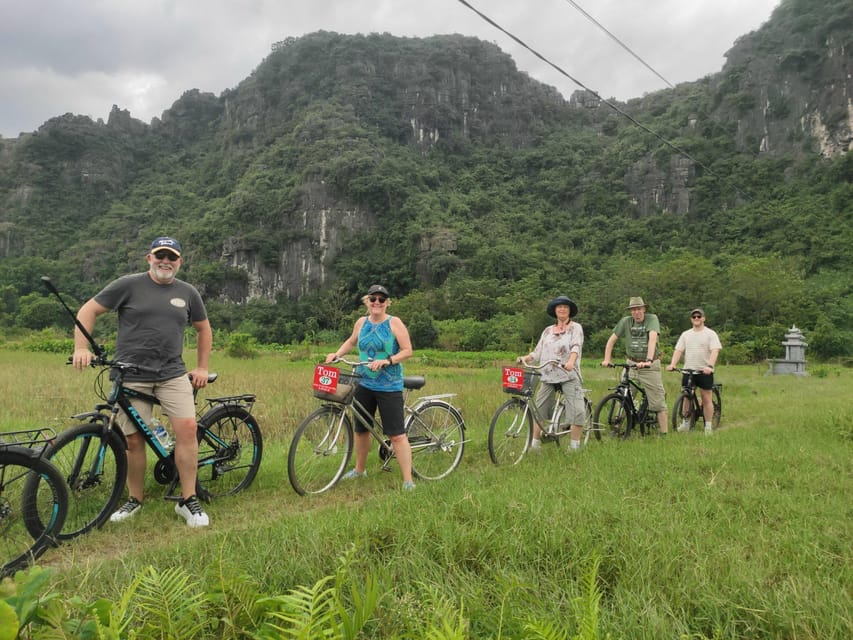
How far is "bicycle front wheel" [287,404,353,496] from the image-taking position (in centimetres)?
369

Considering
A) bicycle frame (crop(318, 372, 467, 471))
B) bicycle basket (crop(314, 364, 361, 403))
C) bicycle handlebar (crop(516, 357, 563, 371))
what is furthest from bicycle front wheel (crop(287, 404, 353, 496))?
bicycle handlebar (crop(516, 357, 563, 371))

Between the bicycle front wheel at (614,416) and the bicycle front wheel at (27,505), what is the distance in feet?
16.6

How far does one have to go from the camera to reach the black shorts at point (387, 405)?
3.90 meters

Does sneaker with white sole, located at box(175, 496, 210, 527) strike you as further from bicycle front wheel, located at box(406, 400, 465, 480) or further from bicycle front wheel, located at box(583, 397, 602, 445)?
bicycle front wheel, located at box(583, 397, 602, 445)

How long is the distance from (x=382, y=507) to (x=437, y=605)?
1.52m

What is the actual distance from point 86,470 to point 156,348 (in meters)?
0.80

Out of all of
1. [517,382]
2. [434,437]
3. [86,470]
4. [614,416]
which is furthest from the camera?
[614,416]

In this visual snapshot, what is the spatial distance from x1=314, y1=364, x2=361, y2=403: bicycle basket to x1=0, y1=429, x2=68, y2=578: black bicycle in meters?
1.65

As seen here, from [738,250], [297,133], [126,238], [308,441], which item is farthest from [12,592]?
[297,133]

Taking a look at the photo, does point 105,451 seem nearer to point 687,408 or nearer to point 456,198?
point 687,408

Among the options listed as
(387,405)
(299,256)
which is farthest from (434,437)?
(299,256)

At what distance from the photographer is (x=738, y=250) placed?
4744cm

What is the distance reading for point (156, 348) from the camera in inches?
122

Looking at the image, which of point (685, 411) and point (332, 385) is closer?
point (332, 385)
